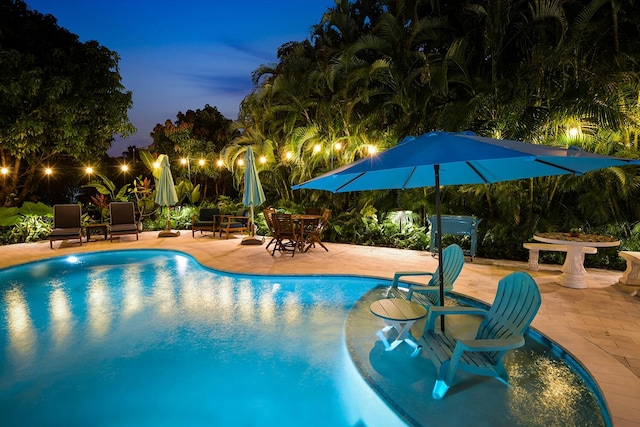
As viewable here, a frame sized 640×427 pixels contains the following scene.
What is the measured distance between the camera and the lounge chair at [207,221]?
12.6 meters

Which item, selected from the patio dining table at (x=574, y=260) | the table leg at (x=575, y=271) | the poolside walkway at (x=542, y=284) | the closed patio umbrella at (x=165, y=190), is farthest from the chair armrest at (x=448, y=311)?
the closed patio umbrella at (x=165, y=190)

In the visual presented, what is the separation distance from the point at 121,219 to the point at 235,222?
394cm

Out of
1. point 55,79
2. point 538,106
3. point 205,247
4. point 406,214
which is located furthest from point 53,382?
point 55,79

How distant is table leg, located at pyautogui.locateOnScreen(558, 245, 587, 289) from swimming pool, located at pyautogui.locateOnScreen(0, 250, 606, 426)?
265 cm

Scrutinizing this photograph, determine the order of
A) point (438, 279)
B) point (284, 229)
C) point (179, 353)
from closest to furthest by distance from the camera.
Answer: point (179, 353) < point (438, 279) < point (284, 229)

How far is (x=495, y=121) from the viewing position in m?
7.86

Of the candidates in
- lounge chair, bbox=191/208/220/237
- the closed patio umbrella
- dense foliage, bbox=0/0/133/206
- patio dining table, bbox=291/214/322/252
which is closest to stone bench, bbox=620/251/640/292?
patio dining table, bbox=291/214/322/252

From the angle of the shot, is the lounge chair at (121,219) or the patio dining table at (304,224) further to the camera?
the lounge chair at (121,219)

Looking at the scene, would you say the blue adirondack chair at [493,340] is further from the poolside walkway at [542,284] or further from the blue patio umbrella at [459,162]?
the poolside walkway at [542,284]

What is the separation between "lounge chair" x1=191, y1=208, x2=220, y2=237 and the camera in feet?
41.4

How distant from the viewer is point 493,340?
297 centimetres

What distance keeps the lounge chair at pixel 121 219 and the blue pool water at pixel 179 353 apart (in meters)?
4.43

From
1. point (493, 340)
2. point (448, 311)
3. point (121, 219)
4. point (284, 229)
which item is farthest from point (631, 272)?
point (121, 219)

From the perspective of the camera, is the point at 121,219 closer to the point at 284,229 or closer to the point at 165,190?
the point at 165,190
